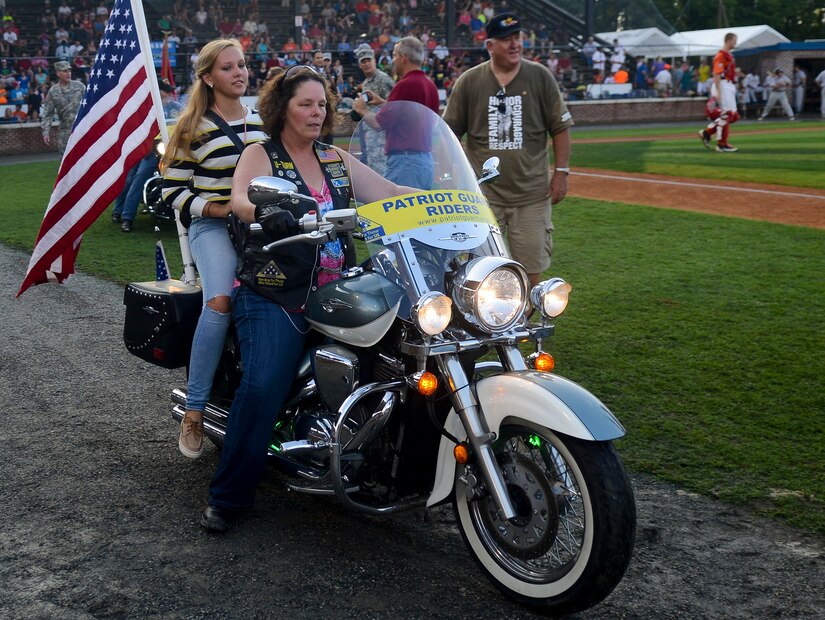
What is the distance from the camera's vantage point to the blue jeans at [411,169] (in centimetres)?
361

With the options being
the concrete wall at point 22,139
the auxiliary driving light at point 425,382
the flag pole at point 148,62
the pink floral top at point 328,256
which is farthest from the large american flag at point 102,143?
the concrete wall at point 22,139

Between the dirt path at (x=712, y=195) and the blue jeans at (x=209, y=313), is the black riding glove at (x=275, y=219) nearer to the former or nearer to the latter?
the blue jeans at (x=209, y=313)

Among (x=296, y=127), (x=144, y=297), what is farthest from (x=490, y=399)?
(x=144, y=297)

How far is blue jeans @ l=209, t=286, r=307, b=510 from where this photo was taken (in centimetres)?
373

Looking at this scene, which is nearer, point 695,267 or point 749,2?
point 695,267

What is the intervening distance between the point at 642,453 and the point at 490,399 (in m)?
1.61

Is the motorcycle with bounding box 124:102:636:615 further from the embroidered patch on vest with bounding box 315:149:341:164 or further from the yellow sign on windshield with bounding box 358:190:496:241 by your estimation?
the embroidered patch on vest with bounding box 315:149:341:164

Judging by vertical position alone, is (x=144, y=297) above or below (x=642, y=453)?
above

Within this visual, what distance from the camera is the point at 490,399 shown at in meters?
3.25

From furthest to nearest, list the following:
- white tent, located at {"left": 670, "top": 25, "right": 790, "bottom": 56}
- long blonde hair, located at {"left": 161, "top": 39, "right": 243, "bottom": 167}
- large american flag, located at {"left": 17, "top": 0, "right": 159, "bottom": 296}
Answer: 1. white tent, located at {"left": 670, "top": 25, "right": 790, "bottom": 56}
2. large american flag, located at {"left": 17, "top": 0, "right": 159, "bottom": 296}
3. long blonde hair, located at {"left": 161, "top": 39, "right": 243, "bottom": 167}

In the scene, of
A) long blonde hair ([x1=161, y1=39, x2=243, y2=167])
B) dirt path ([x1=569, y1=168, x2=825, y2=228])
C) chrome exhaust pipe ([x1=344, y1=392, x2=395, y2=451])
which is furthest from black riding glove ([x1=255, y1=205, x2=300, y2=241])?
dirt path ([x1=569, y1=168, x2=825, y2=228])

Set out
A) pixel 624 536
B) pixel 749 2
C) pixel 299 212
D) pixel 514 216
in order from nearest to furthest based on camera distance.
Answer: pixel 624 536, pixel 299 212, pixel 514 216, pixel 749 2

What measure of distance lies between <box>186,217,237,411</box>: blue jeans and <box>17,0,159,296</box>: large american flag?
3.83 feet

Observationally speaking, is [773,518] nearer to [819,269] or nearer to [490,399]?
[490,399]
